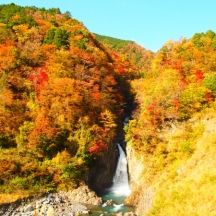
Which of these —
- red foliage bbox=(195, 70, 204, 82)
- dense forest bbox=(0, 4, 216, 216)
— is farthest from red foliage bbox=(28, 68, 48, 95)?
red foliage bbox=(195, 70, 204, 82)

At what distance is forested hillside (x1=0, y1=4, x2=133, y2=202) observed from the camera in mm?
51219

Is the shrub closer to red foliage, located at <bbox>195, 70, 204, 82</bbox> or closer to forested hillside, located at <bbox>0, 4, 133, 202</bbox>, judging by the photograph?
red foliage, located at <bbox>195, 70, 204, 82</bbox>

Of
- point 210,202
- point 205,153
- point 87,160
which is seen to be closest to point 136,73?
point 87,160

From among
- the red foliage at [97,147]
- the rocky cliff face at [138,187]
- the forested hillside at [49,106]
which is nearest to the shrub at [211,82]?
the rocky cliff face at [138,187]

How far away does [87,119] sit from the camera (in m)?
57.0

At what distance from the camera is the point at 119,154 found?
200 ft

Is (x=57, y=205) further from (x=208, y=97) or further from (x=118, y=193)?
(x=208, y=97)

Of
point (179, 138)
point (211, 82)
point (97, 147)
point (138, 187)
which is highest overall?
point (211, 82)

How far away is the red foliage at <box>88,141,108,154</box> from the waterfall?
4.02 m

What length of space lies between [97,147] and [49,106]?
8.62 meters

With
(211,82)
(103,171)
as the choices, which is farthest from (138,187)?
(211,82)

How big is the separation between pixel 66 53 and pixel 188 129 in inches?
914

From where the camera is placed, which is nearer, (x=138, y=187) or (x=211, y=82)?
(x=138, y=187)

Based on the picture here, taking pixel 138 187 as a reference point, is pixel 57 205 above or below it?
below
